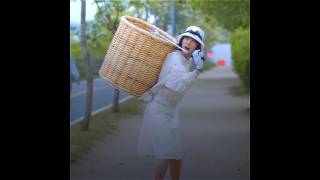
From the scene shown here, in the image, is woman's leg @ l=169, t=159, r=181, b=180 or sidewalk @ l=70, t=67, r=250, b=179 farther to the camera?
sidewalk @ l=70, t=67, r=250, b=179

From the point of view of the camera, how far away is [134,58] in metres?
5.43

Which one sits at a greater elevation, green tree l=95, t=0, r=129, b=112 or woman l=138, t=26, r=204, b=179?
green tree l=95, t=0, r=129, b=112

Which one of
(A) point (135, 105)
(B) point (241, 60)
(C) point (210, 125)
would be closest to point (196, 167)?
(C) point (210, 125)

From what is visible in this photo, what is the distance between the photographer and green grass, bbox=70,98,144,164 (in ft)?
26.4

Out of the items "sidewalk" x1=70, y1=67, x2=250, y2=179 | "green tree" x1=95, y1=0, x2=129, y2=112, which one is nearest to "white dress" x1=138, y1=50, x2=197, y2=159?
"sidewalk" x1=70, y1=67, x2=250, y2=179

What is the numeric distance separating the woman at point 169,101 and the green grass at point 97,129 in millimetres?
1937

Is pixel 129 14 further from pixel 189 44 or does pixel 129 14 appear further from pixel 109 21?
pixel 189 44

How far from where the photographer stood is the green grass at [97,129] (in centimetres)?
805

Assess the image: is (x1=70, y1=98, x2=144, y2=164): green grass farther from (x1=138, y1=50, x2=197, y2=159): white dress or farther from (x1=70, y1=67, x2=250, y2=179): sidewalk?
(x1=138, y1=50, x2=197, y2=159): white dress

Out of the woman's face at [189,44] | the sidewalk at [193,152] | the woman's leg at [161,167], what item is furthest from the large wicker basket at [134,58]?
the sidewalk at [193,152]

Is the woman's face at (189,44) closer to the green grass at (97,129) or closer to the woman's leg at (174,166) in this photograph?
the woman's leg at (174,166)
